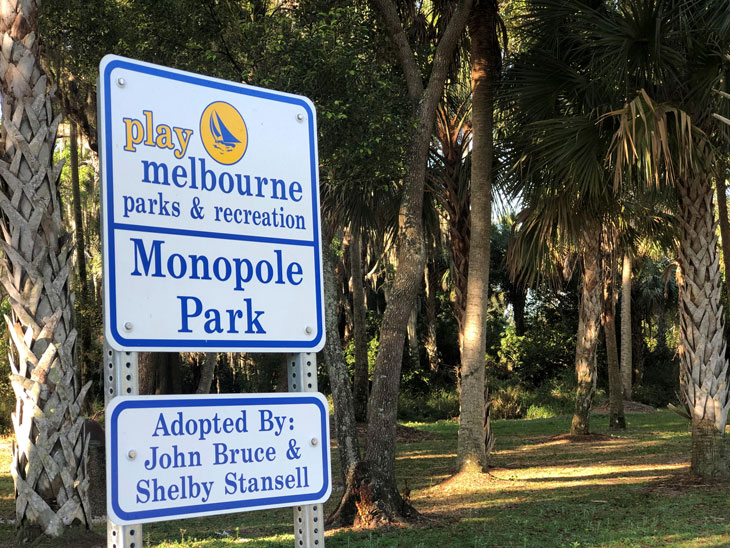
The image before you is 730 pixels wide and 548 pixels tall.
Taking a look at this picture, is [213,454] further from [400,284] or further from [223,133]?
[400,284]

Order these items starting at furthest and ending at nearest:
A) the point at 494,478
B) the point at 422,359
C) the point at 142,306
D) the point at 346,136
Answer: the point at 422,359 → the point at 494,478 → the point at 346,136 → the point at 142,306

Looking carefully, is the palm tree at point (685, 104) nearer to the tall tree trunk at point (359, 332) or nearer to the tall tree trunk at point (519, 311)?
the tall tree trunk at point (359, 332)

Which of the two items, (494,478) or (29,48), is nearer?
(29,48)

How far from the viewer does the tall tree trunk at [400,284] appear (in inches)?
336

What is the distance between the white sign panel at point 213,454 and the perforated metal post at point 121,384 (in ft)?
0.17

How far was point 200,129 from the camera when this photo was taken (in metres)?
2.69

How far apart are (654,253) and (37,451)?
78.8 ft

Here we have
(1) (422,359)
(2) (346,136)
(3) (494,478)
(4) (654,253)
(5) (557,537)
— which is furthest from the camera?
(1) (422,359)

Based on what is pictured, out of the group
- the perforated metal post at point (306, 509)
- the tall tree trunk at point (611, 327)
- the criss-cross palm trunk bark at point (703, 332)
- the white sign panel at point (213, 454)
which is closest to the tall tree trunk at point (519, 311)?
the tall tree trunk at point (611, 327)

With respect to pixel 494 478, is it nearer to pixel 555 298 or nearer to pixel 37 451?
pixel 37 451

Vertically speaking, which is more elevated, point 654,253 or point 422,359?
point 654,253

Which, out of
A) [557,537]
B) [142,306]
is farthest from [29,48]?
[557,537]

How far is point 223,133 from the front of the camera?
8.95 feet

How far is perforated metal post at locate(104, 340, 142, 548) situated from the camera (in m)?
2.40
